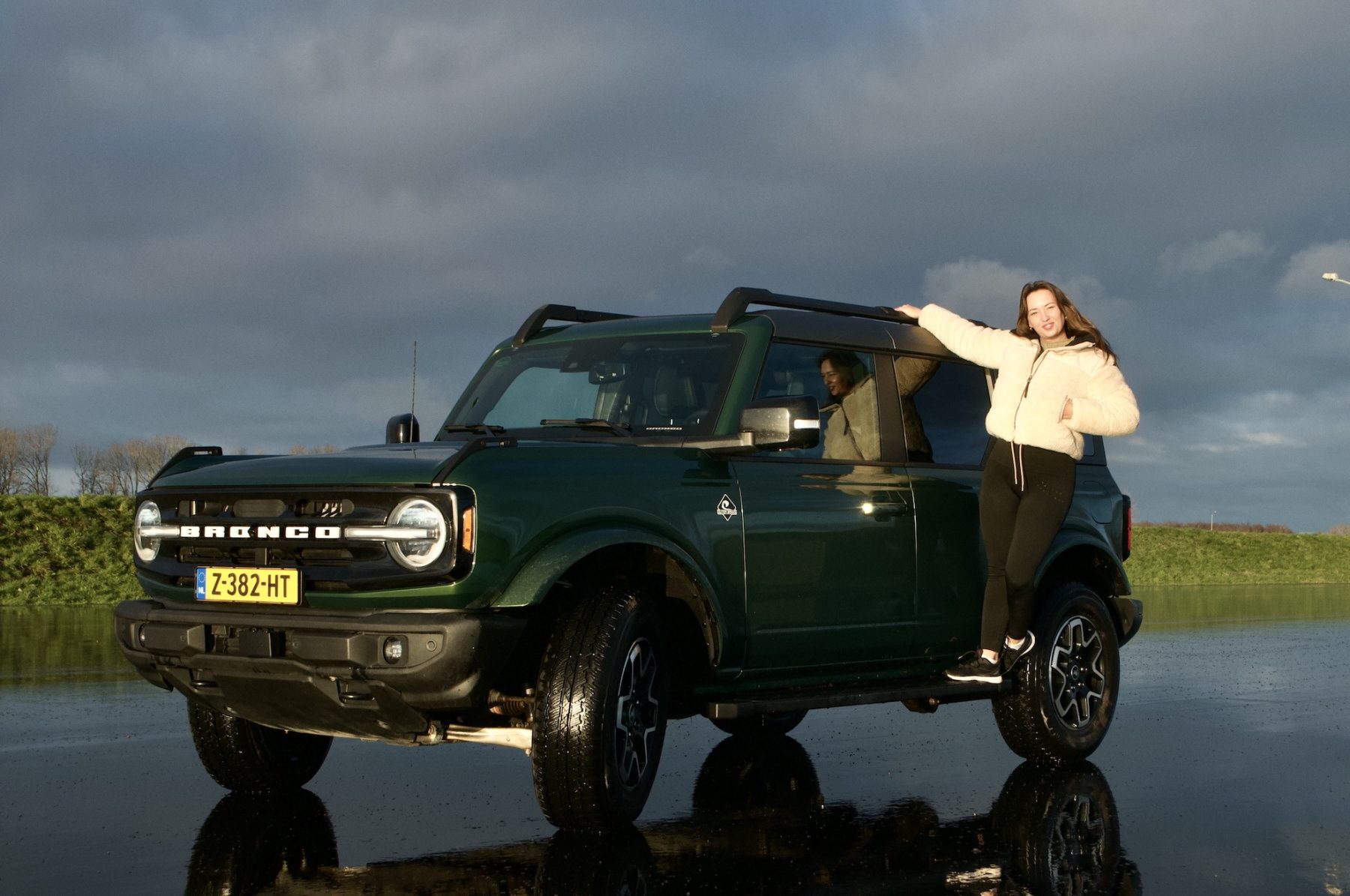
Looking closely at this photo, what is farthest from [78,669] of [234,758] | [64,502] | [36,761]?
[64,502]

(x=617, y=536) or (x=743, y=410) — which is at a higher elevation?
(x=743, y=410)

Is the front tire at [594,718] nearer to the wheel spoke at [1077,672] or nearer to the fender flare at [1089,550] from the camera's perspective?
the fender flare at [1089,550]

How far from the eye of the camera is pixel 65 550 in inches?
943

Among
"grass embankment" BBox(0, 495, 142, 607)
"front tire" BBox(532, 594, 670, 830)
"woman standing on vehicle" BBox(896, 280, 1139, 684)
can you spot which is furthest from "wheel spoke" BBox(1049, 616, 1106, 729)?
"grass embankment" BBox(0, 495, 142, 607)

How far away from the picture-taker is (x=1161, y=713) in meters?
9.82

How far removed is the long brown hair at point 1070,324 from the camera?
24.3 feet

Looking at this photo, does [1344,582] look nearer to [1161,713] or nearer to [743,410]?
[1161,713]

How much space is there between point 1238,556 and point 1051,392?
141 feet

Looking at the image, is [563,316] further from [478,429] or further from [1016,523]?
[1016,523]

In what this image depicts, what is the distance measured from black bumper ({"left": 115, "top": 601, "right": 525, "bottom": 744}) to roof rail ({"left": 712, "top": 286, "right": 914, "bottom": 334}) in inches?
80.4

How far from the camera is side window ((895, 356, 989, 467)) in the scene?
7.33 metres

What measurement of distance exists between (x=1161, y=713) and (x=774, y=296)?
471 cm

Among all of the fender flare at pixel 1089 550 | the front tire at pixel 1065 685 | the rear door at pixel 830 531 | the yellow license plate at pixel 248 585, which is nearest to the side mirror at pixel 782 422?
the rear door at pixel 830 531

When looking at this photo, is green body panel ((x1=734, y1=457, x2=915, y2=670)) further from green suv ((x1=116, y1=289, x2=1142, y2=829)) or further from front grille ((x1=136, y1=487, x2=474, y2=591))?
front grille ((x1=136, y1=487, x2=474, y2=591))
